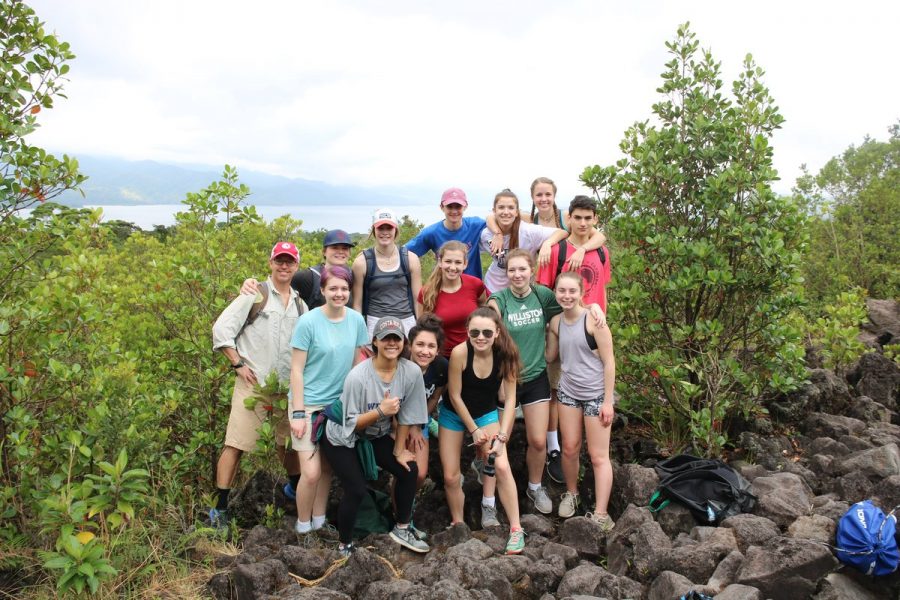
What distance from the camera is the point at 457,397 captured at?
5.63m

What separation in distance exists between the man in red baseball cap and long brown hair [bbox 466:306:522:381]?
1660 millimetres

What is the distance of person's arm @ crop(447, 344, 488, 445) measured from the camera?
5.56 metres

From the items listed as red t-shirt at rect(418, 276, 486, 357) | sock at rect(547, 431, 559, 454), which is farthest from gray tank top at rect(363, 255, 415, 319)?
sock at rect(547, 431, 559, 454)

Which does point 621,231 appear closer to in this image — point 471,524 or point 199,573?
point 471,524

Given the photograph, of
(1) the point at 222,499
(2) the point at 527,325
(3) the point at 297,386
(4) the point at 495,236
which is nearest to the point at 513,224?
(4) the point at 495,236

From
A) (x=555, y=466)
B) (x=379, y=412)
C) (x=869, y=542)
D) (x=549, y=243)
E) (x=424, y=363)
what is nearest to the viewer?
(x=869, y=542)

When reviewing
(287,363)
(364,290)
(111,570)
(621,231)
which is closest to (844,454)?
(621,231)

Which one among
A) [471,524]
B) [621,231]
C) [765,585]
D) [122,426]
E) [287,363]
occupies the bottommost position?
[471,524]

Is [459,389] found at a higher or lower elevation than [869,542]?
higher

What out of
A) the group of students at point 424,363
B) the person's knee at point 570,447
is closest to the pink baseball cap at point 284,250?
the group of students at point 424,363

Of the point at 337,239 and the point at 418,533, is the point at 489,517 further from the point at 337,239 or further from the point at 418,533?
the point at 337,239

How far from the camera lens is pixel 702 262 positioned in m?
6.84

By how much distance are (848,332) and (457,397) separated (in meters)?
6.21

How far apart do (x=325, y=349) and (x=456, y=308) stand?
1.34 meters
